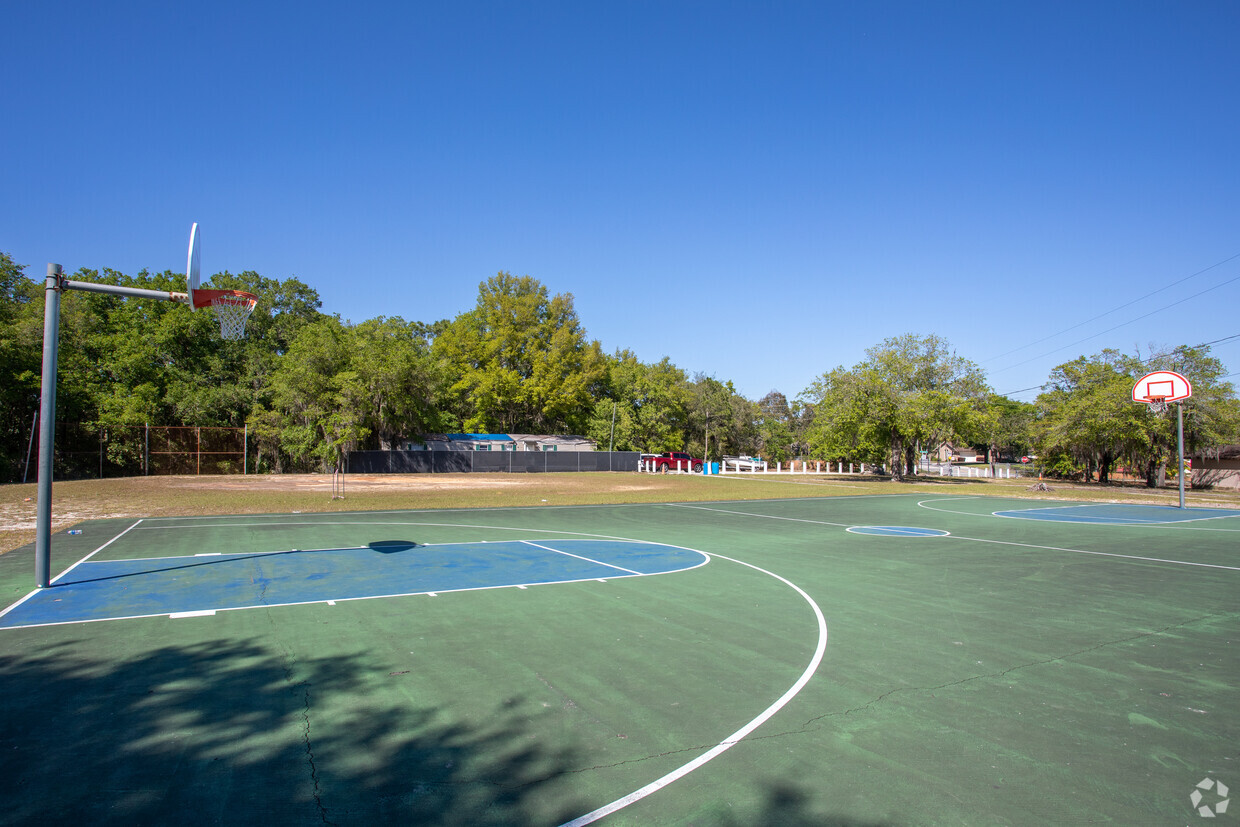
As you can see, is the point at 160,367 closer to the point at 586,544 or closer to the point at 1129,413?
the point at 586,544

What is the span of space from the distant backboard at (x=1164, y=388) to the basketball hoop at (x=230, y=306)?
32735 mm

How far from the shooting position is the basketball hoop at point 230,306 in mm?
10547

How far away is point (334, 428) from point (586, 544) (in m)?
37.5

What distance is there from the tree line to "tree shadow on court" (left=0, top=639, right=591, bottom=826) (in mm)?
38155

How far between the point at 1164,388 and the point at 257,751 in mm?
34597

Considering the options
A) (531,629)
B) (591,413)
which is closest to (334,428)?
(591,413)

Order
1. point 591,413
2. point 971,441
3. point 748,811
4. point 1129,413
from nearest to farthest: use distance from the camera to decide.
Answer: point 748,811
point 1129,413
point 971,441
point 591,413

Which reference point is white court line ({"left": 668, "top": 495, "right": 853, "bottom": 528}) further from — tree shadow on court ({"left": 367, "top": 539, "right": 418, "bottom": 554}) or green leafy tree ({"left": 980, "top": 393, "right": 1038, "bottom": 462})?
green leafy tree ({"left": 980, "top": 393, "right": 1038, "bottom": 462})

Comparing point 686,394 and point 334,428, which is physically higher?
point 686,394

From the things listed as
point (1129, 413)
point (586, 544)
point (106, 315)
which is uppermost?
point (106, 315)

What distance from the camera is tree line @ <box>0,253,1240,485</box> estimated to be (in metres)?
42.5

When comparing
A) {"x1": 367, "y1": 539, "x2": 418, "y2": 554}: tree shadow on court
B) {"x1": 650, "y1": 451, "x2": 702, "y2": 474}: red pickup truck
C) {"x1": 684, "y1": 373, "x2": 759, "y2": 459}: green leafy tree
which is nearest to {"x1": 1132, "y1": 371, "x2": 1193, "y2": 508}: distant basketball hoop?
{"x1": 367, "y1": 539, "x2": 418, "y2": 554}: tree shadow on court

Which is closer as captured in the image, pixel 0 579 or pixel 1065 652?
pixel 1065 652

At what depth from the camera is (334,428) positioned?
1813 inches
